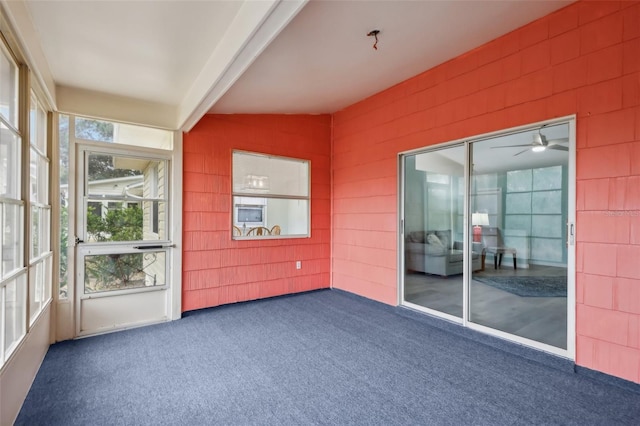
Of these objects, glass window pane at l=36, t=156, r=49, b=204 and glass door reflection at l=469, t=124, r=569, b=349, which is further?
glass window pane at l=36, t=156, r=49, b=204

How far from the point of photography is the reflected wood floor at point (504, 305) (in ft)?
8.84

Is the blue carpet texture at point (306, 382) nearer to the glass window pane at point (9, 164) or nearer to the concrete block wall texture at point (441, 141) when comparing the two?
the concrete block wall texture at point (441, 141)

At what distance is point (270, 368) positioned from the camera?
2527mm

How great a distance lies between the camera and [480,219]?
3.24 metres

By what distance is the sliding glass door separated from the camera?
266 cm

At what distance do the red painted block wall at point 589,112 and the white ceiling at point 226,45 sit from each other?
0.25 m

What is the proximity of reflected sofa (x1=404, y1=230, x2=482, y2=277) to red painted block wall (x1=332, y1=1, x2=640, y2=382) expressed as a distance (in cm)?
103

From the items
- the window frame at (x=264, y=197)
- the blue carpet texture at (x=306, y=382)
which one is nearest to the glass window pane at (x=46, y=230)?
the blue carpet texture at (x=306, y=382)

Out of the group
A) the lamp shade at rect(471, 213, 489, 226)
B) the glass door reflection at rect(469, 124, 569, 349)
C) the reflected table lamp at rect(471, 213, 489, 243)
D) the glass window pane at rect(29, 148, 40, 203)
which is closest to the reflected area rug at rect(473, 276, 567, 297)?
the glass door reflection at rect(469, 124, 569, 349)

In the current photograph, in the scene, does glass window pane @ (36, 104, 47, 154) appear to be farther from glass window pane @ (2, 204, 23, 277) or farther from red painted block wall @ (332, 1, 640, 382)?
red painted block wall @ (332, 1, 640, 382)

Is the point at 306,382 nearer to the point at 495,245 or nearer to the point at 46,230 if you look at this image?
the point at 495,245

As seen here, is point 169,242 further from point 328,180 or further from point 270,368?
point 328,180

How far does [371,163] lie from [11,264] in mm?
3839

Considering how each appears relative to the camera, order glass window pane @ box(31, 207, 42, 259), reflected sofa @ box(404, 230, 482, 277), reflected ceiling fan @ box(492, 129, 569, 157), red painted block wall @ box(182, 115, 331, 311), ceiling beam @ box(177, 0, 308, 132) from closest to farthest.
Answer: ceiling beam @ box(177, 0, 308, 132), glass window pane @ box(31, 207, 42, 259), reflected ceiling fan @ box(492, 129, 569, 157), reflected sofa @ box(404, 230, 482, 277), red painted block wall @ box(182, 115, 331, 311)
